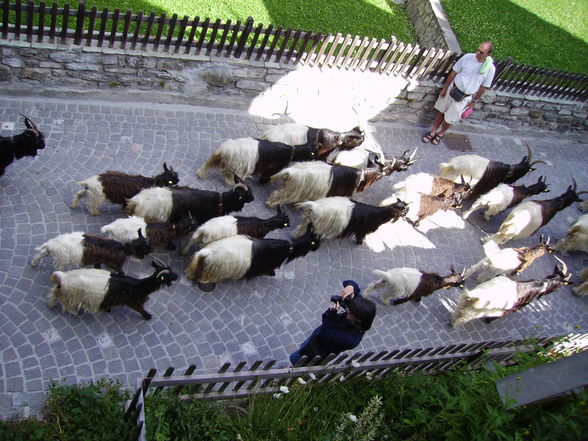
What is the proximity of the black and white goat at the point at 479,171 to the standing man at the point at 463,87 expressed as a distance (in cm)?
118

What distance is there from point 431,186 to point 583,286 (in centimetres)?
316

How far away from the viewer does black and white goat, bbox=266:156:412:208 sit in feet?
26.0

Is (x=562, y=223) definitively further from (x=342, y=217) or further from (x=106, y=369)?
(x=106, y=369)

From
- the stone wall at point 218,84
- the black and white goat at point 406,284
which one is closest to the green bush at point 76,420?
the black and white goat at point 406,284

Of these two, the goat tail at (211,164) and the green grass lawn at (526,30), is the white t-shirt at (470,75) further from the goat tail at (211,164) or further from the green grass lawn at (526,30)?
the goat tail at (211,164)

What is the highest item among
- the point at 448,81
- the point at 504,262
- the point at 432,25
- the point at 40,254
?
the point at 448,81

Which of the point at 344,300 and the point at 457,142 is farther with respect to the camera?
the point at 457,142

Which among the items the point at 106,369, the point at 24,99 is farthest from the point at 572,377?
the point at 24,99

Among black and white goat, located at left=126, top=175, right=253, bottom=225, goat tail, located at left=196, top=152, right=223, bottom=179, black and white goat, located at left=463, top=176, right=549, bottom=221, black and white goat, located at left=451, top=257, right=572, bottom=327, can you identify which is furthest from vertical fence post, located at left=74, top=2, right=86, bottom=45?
black and white goat, located at left=463, top=176, right=549, bottom=221

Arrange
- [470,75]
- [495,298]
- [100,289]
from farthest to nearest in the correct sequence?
[470,75], [495,298], [100,289]

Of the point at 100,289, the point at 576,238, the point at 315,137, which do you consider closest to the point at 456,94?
the point at 315,137

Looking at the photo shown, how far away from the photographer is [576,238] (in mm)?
9398

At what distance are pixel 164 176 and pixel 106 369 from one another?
275 cm

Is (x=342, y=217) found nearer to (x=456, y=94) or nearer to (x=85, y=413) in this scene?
(x=456, y=94)
